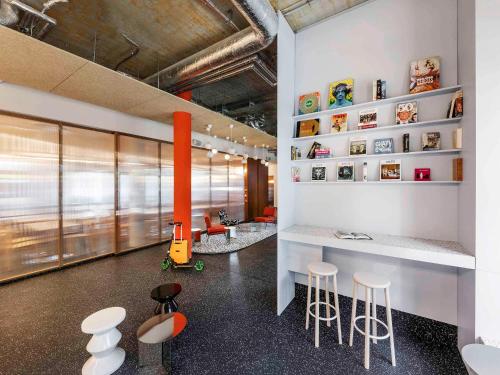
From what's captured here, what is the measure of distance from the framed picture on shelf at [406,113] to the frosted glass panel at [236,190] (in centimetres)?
695

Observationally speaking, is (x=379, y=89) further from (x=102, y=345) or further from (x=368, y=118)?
(x=102, y=345)

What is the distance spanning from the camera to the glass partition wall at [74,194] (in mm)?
3674

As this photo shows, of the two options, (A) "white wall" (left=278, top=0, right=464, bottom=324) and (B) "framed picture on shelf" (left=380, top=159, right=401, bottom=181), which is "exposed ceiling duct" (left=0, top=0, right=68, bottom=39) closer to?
(A) "white wall" (left=278, top=0, right=464, bottom=324)

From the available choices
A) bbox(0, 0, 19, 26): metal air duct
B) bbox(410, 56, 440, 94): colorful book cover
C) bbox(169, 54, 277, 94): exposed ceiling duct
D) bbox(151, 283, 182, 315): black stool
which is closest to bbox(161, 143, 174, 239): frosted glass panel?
bbox(169, 54, 277, 94): exposed ceiling duct

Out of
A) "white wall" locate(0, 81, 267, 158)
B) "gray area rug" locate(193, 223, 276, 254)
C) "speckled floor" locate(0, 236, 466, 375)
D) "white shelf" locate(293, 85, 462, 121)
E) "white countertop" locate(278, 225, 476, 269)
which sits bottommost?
"speckled floor" locate(0, 236, 466, 375)

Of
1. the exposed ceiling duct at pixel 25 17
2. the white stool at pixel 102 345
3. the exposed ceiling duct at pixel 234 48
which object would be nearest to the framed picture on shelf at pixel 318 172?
the exposed ceiling duct at pixel 234 48

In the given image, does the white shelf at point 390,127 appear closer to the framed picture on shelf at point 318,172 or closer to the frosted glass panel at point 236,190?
the framed picture on shelf at point 318,172

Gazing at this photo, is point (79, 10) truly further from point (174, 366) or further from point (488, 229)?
point (488, 229)

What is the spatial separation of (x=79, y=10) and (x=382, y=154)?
4796mm

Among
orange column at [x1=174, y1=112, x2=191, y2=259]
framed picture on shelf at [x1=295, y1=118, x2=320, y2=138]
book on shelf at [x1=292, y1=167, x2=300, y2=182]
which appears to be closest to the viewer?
framed picture on shelf at [x1=295, y1=118, x2=320, y2=138]

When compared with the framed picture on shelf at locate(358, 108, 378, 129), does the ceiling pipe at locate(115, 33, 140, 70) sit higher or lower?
higher

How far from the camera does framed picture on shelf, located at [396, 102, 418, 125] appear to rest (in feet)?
8.11

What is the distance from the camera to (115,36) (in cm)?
356

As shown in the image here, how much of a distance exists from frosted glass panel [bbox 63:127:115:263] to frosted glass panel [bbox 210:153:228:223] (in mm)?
3604
